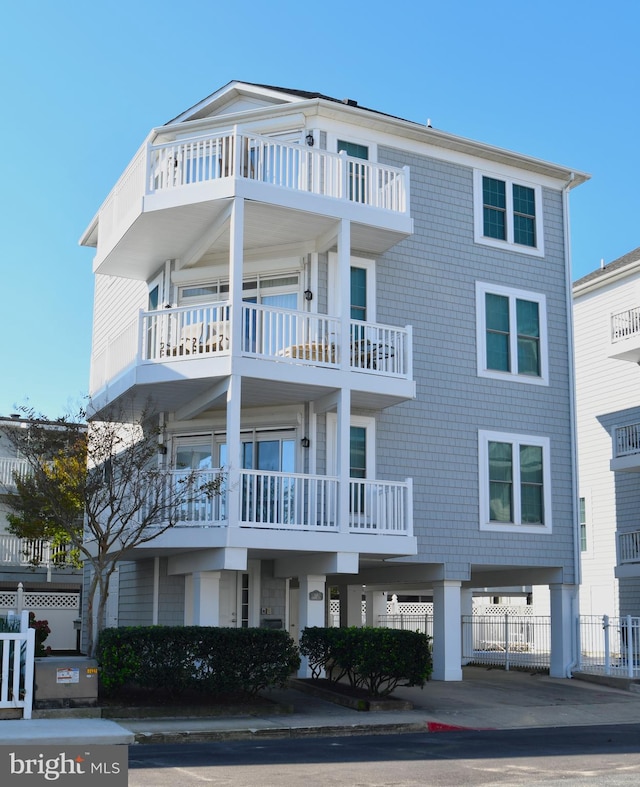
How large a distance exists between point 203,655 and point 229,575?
4.79 meters

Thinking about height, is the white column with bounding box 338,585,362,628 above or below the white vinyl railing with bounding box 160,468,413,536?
below

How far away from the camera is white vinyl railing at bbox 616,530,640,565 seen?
27.8 meters

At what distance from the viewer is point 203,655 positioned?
55.1ft

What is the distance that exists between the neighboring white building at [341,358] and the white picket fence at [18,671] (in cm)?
379

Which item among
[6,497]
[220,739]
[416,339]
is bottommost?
[220,739]

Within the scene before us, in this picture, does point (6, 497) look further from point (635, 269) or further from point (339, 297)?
point (635, 269)

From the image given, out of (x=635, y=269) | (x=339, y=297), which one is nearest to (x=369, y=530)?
(x=339, y=297)

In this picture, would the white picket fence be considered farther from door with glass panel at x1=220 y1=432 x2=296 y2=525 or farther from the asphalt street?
door with glass panel at x1=220 y1=432 x2=296 y2=525

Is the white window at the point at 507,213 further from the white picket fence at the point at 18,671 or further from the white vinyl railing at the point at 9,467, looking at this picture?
the white vinyl railing at the point at 9,467

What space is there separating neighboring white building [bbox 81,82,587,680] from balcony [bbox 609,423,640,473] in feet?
13.9

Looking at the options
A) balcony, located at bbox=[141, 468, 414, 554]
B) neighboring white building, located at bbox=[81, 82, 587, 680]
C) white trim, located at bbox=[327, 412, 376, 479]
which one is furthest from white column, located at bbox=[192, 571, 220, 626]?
Result: white trim, located at bbox=[327, 412, 376, 479]

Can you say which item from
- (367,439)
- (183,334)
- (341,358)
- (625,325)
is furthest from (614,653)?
(183,334)

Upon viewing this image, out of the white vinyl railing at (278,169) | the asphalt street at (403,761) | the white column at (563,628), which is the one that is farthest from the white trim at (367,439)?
the asphalt street at (403,761)

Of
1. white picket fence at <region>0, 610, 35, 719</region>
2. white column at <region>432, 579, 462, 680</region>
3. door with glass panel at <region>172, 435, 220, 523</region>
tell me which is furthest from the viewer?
white column at <region>432, 579, 462, 680</region>
